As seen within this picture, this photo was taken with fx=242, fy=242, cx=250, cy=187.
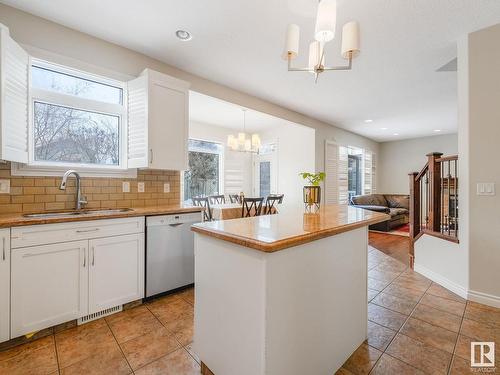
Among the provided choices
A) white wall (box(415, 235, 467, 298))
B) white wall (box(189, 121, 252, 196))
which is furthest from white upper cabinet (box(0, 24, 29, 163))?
white wall (box(415, 235, 467, 298))

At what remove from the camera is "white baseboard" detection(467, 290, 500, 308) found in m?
2.30

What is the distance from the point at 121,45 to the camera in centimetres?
267

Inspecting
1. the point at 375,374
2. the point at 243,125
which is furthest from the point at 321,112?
the point at 375,374

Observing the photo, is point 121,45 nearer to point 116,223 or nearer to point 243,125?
point 116,223

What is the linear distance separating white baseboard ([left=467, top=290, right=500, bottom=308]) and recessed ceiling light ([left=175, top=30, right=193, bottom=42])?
386 centimetres

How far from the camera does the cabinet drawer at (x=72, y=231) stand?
1763 mm

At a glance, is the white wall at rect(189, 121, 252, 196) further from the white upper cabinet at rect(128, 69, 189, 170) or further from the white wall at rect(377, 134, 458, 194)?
the white wall at rect(377, 134, 458, 194)

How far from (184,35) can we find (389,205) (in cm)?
757

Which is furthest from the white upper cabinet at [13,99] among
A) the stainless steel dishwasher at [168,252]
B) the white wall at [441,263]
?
the white wall at [441,263]

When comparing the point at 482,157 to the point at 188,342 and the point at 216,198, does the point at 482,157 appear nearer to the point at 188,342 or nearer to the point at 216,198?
the point at 188,342

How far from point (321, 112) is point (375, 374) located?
4564 millimetres

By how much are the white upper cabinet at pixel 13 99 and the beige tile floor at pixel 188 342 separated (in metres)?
1.49

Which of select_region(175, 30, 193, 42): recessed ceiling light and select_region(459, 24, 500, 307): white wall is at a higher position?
select_region(175, 30, 193, 42): recessed ceiling light

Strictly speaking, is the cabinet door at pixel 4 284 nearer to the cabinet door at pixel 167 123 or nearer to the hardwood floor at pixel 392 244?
the cabinet door at pixel 167 123
